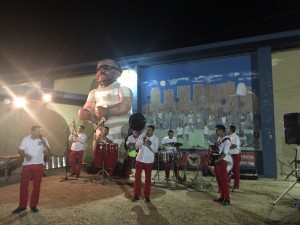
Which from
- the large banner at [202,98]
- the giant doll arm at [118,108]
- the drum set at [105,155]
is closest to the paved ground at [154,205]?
the drum set at [105,155]

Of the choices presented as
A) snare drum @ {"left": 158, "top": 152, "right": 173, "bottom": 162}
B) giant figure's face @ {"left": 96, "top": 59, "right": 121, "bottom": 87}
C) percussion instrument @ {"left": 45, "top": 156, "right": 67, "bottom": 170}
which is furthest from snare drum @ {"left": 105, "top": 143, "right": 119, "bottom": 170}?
percussion instrument @ {"left": 45, "top": 156, "right": 67, "bottom": 170}

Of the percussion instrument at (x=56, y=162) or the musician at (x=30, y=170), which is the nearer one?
the musician at (x=30, y=170)

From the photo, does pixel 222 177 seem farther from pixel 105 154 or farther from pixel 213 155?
pixel 105 154

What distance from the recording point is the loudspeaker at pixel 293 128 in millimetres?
7262

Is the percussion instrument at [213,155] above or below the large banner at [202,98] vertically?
below

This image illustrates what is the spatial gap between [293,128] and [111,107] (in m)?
7.22

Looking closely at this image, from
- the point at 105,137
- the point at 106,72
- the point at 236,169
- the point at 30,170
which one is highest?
the point at 106,72

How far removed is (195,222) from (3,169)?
8.74 m

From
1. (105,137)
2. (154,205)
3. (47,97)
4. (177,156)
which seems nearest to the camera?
(154,205)

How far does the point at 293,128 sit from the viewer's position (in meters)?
7.36

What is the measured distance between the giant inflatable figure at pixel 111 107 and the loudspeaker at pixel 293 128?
664cm

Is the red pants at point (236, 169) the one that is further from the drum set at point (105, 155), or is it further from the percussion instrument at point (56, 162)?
the percussion instrument at point (56, 162)

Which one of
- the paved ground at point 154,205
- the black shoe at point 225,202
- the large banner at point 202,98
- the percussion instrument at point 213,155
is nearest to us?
the paved ground at point 154,205

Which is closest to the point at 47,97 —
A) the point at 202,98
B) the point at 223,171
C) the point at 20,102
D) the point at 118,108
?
the point at 20,102
